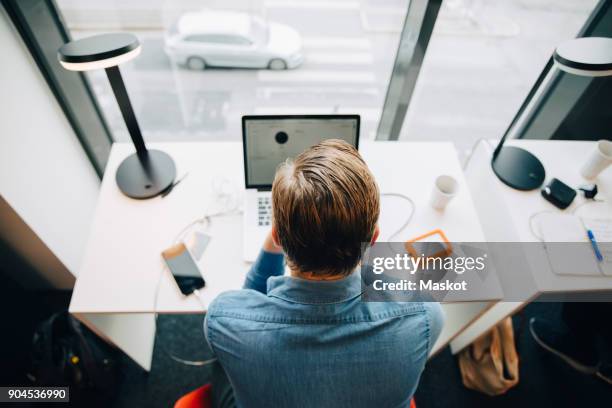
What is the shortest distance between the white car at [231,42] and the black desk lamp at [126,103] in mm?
663

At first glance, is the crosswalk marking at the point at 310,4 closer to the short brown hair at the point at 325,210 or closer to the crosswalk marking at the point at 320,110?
the crosswalk marking at the point at 320,110

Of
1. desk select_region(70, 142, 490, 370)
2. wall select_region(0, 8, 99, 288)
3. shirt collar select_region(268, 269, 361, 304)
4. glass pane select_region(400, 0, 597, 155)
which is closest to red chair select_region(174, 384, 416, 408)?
desk select_region(70, 142, 490, 370)

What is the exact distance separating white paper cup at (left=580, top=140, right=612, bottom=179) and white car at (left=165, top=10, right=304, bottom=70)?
4.44 ft

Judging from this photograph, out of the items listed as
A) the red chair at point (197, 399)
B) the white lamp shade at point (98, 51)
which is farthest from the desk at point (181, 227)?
the white lamp shade at point (98, 51)

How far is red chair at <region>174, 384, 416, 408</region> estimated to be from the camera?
3.22 ft

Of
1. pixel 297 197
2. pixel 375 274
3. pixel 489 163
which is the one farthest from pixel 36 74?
pixel 489 163

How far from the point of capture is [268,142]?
4.09ft

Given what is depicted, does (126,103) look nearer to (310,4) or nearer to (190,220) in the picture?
(190,220)

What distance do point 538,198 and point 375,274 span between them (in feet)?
2.47

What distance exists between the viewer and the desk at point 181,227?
112cm

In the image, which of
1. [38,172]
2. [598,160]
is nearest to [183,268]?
[38,172]

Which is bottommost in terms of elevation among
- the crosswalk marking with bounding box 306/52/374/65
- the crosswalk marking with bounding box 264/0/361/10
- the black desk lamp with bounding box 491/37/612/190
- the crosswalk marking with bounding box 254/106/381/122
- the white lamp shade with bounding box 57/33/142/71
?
the crosswalk marking with bounding box 254/106/381/122

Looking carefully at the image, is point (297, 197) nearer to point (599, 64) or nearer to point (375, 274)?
point (375, 274)

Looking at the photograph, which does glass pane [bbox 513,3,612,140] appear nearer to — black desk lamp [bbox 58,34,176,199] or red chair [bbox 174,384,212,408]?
black desk lamp [bbox 58,34,176,199]
